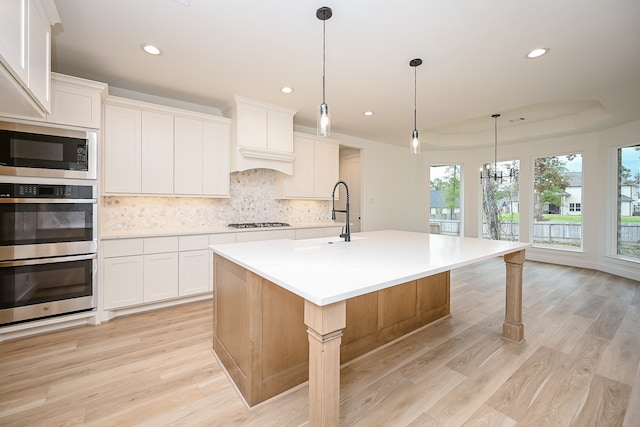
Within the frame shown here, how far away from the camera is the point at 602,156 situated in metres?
4.85

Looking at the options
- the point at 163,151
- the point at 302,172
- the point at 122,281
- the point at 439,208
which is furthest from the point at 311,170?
the point at 439,208

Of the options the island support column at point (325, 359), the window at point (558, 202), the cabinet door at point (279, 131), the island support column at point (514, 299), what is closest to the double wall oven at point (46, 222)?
the cabinet door at point (279, 131)

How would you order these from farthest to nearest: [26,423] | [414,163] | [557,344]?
[414,163] → [557,344] → [26,423]

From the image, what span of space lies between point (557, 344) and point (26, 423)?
145 inches

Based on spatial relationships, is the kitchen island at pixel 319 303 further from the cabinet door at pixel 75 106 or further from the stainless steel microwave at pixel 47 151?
the cabinet door at pixel 75 106

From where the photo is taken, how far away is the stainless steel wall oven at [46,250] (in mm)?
2297

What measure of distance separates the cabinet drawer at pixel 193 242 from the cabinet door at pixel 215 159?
0.63 metres

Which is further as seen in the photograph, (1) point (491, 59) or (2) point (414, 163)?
(2) point (414, 163)

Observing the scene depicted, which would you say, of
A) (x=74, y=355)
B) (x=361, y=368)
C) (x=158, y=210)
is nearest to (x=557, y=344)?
(x=361, y=368)

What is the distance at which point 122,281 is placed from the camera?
9.25ft

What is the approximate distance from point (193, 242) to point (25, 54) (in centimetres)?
207

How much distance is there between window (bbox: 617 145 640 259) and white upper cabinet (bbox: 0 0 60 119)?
7276 mm

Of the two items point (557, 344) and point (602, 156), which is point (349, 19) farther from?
point (602, 156)

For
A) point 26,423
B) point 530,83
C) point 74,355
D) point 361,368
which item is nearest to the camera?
point 26,423
